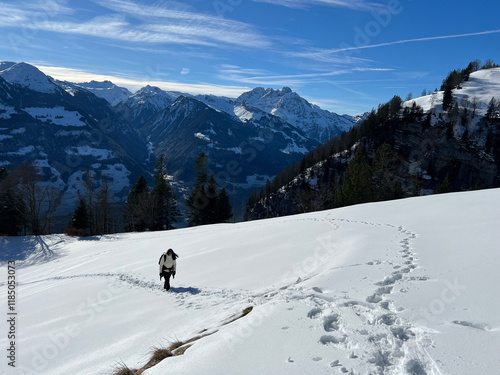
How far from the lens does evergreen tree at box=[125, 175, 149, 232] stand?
45656 mm

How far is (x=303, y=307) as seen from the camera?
6562mm

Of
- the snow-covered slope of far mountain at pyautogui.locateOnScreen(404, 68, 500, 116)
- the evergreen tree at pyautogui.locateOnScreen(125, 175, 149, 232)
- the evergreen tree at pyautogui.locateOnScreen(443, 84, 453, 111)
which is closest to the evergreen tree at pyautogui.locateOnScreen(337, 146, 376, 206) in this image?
the evergreen tree at pyautogui.locateOnScreen(125, 175, 149, 232)

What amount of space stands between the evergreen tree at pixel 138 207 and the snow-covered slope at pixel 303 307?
30.0 metres

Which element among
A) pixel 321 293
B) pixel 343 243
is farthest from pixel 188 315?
pixel 343 243

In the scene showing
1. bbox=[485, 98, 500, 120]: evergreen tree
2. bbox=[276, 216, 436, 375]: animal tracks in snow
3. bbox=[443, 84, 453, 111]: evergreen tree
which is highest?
bbox=[443, 84, 453, 111]: evergreen tree

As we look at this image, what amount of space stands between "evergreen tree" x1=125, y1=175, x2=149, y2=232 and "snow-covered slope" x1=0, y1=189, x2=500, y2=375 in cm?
2997

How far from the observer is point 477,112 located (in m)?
117

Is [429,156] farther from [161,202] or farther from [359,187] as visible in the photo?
[161,202]

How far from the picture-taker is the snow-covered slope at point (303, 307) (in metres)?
4.73

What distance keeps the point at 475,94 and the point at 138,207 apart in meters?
159

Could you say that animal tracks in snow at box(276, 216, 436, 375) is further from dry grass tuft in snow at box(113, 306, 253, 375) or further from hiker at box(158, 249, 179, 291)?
hiker at box(158, 249, 179, 291)

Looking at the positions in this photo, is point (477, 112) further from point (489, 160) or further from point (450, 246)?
point (450, 246)

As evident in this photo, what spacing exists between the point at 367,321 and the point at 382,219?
13.2 meters

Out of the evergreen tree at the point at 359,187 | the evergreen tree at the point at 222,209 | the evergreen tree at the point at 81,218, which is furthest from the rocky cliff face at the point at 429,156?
the evergreen tree at the point at 81,218
